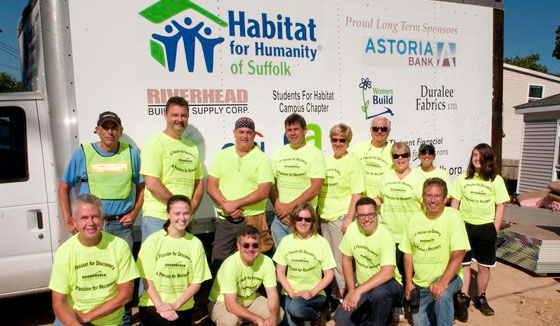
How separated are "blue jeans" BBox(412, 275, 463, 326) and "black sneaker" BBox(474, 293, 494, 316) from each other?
0.93 m

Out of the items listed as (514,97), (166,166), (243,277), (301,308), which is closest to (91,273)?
(166,166)

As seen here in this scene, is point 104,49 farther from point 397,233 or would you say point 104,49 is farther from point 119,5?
point 397,233

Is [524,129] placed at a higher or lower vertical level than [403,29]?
lower

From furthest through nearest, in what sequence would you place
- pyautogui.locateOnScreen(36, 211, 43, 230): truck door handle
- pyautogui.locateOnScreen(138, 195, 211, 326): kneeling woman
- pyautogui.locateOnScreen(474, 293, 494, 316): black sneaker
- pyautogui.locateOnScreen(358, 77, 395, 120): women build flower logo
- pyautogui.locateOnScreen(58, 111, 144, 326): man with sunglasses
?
pyautogui.locateOnScreen(358, 77, 395, 120): women build flower logo, pyautogui.locateOnScreen(474, 293, 494, 316): black sneaker, pyautogui.locateOnScreen(36, 211, 43, 230): truck door handle, pyautogui.locateOnScreen(58, 111, 144, 326): man with sunglasses, pyautogui.locateOnScreen(138, 195, 211, 326): kneeling woman

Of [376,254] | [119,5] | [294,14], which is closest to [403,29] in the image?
[294,14]

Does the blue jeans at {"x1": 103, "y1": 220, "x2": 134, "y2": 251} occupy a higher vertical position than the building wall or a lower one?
lower

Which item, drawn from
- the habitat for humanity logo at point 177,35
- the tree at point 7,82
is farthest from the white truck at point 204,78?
the tree at point 7,82

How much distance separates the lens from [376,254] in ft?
10.8

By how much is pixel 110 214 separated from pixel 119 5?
1742mm

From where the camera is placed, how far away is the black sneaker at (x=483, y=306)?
155 inches

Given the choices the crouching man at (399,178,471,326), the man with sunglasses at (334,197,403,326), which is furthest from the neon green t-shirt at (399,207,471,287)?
the man with sunglasses at (334,197,403,326)

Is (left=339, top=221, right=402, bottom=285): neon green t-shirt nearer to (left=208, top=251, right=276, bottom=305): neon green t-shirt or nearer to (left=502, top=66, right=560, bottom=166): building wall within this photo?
(left=208, top=251, right=276, bottom=305): neon green t-shirt

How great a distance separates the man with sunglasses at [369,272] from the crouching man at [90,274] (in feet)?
5.55

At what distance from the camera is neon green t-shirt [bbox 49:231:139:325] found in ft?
8.54
